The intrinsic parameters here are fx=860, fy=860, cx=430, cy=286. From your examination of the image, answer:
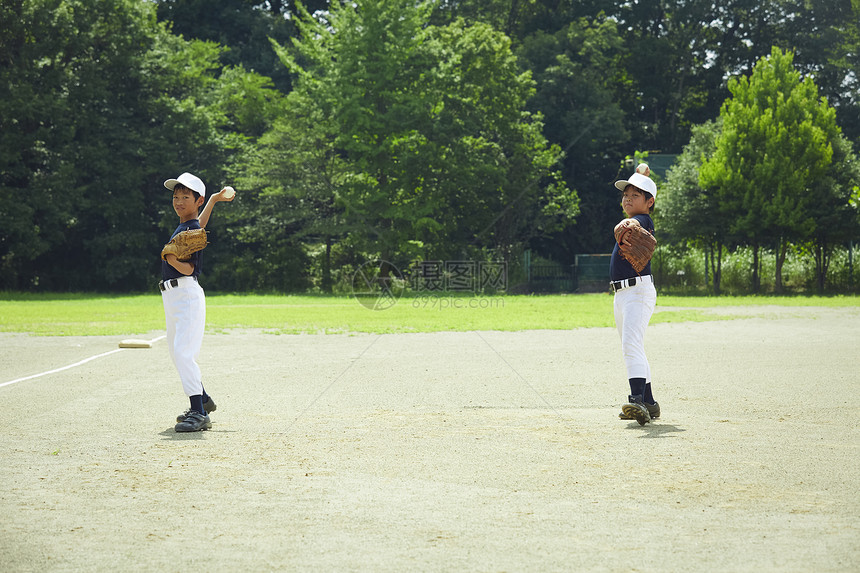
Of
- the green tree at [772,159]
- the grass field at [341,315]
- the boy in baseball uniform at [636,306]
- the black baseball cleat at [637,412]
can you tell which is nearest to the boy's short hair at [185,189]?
the boy in baseball uniform at [636,306]

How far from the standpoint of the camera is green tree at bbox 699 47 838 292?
38531mm

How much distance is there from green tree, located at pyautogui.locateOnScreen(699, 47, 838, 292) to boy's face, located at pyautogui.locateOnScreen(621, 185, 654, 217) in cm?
3160

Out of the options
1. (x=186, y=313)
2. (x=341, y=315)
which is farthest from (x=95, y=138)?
(x=186, y=313)

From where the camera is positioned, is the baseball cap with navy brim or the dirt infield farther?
the baseball cap with navy brim

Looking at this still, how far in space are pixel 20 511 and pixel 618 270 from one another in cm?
589

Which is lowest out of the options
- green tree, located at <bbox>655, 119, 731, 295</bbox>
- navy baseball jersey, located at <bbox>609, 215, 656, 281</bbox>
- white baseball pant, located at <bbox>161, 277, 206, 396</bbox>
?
white baseball pant, located at <bbox>161, 277, 206, 396</bbox>

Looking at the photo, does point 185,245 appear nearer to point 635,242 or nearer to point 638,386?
point 635,242

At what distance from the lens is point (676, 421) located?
338 inches

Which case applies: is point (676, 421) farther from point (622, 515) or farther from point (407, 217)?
point (407, 217)

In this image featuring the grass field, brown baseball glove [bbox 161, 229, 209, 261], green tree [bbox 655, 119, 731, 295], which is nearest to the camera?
brown baseball glove [bbox 161, 229, 209, 261]

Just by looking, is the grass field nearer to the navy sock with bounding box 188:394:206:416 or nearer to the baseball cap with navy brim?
the navy sock with bounding box 188:394:206:416

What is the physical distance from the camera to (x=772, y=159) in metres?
38.8

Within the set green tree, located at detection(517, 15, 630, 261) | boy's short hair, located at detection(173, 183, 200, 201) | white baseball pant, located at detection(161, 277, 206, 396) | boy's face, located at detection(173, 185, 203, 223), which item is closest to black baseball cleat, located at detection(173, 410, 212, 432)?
white baseball pant, located at detection(161, 277, 206, 396)

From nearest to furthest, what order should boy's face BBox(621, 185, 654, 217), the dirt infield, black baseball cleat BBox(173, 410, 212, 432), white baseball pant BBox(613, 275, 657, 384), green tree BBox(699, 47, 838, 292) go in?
the dirt infield, black baseball cleat BBox(173, 410, 212, 432), white baseball pant BBox(613, 275, 657, 384), boy's face BBox(621, 185, 654, 217), green tree BBox(699, 47, 838, 292)
